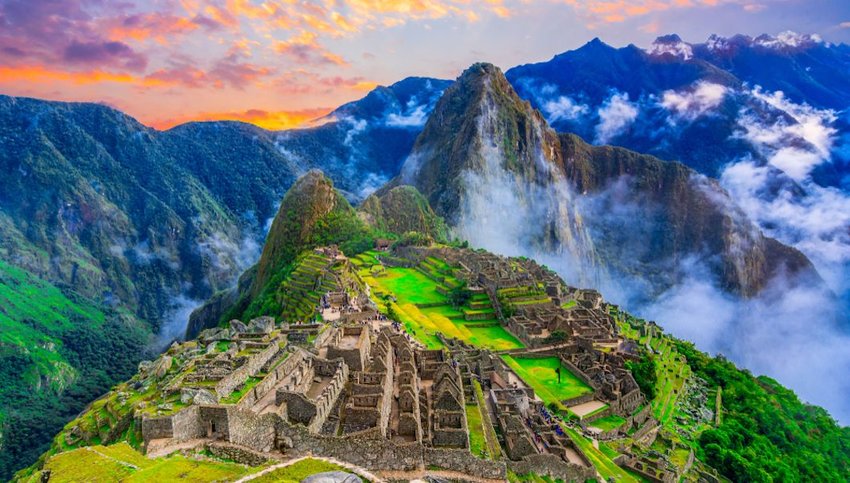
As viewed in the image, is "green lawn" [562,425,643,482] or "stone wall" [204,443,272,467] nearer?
"stone wall" [204,443,272,467]

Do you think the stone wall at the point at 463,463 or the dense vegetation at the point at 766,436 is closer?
the stone wall at the point at 463,463

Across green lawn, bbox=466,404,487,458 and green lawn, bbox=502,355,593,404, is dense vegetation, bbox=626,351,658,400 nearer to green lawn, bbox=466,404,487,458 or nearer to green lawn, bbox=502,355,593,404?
green lawn, bbox=502,355,593,404

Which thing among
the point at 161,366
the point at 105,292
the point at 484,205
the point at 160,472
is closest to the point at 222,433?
the point at 160,472

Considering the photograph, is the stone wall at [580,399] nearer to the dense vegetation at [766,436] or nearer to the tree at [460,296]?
the dense vegetation at [766,436]

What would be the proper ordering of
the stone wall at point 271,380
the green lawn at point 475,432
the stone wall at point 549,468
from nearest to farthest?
the stone wall at point 271,380 < the green lawn at point 475,432 < the stone wall at point 549,468

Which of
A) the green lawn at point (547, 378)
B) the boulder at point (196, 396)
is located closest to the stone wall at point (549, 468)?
the boulder at point (196, 396)

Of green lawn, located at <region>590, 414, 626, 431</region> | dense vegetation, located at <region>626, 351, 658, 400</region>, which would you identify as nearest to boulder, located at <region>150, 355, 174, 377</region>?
green lawn, located at <region>590, 414, 626, 431</region>

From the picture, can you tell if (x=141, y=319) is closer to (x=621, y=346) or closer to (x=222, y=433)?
(x=621, y=346)

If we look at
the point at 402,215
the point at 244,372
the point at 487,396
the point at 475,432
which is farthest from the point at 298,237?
the point at 475,432
